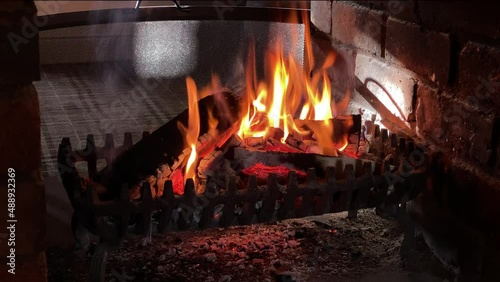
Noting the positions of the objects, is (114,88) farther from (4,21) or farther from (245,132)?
(4,21)

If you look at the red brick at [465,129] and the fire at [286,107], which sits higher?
the red brick at [465,129]

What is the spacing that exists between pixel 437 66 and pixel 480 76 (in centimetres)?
24

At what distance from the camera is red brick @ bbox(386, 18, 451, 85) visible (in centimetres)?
197

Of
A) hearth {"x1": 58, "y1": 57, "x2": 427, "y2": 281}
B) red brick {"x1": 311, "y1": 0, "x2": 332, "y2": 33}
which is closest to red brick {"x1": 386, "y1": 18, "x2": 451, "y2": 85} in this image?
hearth {"x1": 58, "y1": 57, "x2": 427, "y2": 281}

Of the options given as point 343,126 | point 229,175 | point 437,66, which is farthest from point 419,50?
point 229,175

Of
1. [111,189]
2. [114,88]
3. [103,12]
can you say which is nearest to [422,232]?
[111,189]

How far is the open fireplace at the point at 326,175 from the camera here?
69.7 inches

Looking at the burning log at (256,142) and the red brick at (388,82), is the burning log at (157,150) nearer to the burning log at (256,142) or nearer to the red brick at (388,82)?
the burning log at (256,142)

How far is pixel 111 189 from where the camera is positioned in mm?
1886

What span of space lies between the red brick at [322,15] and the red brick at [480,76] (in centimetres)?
120

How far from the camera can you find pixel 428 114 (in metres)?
2.11

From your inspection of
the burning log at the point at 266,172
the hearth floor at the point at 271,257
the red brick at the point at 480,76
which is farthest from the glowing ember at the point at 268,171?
the red brick at the point at 480,76

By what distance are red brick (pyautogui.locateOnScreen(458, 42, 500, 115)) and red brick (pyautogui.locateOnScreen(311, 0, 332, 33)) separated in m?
1.20

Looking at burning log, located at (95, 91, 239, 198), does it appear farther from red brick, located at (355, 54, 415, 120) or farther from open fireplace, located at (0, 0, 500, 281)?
red brick, located at (355, 54, 415, 120)
